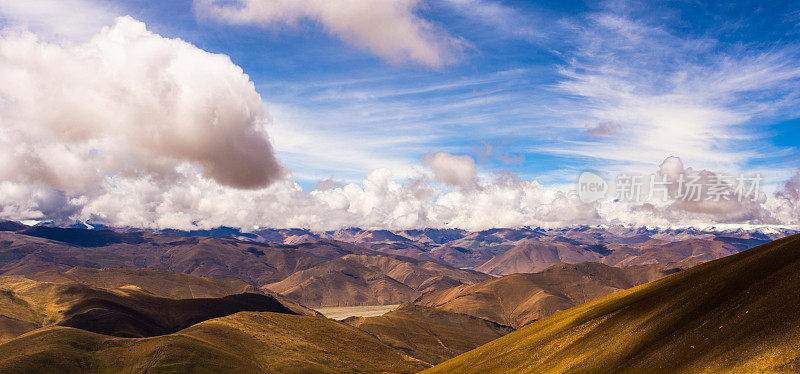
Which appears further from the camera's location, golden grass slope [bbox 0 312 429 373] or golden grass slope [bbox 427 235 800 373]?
golden grass slope [bbox 0 312 429 373]

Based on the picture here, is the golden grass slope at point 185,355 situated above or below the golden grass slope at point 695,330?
below

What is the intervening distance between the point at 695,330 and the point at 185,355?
5558 inches

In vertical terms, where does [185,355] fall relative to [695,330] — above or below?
below

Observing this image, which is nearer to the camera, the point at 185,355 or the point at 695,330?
the point at 695,330

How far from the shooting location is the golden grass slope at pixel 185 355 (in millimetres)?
138750

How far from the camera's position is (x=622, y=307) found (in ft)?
261

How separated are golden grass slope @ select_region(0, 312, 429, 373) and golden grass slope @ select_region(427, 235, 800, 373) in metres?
93.9

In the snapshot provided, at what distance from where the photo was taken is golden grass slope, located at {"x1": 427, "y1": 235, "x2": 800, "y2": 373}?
41281 mm

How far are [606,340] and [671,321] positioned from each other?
8.94 m

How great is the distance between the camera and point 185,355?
5822 inches

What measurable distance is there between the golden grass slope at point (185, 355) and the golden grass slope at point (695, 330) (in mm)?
93915

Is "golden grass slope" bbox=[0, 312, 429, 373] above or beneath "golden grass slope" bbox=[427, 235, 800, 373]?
beneath

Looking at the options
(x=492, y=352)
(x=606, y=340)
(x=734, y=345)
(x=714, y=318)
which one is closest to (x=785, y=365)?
(x=734, y=345)

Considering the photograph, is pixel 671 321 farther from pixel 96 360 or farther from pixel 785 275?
pixel 96 360
